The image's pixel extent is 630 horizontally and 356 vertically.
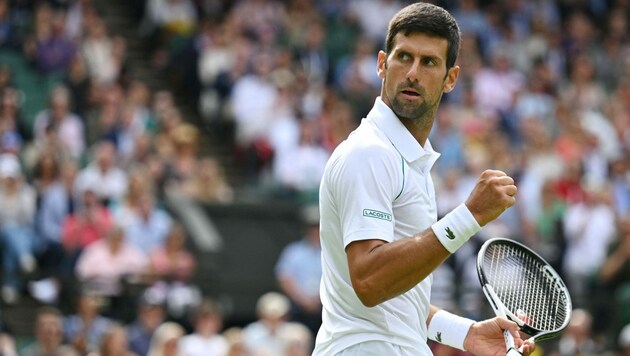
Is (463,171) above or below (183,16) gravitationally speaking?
below

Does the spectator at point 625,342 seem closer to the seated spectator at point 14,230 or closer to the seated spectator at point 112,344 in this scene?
the seated spectator at point 112,344

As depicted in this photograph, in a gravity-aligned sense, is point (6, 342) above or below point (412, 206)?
below

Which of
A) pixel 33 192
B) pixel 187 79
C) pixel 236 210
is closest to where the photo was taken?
pixel 33 192

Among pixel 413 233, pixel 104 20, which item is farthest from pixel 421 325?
pixel 104 20

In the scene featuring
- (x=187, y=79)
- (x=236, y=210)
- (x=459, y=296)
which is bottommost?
(x=459, y=296)

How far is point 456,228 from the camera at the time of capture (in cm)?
455

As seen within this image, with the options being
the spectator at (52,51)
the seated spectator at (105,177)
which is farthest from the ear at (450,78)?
the spectator at (52,51)

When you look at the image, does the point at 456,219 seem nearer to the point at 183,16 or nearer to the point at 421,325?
the point at 421,325

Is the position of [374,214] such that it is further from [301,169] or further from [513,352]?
[301,169]

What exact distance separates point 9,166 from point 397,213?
794cm

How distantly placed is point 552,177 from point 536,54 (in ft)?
14.5

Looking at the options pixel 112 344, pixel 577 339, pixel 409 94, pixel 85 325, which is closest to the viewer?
pixel 409 94

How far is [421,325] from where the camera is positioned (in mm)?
5035

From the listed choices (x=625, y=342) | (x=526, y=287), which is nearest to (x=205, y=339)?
(x=625, y=342)
